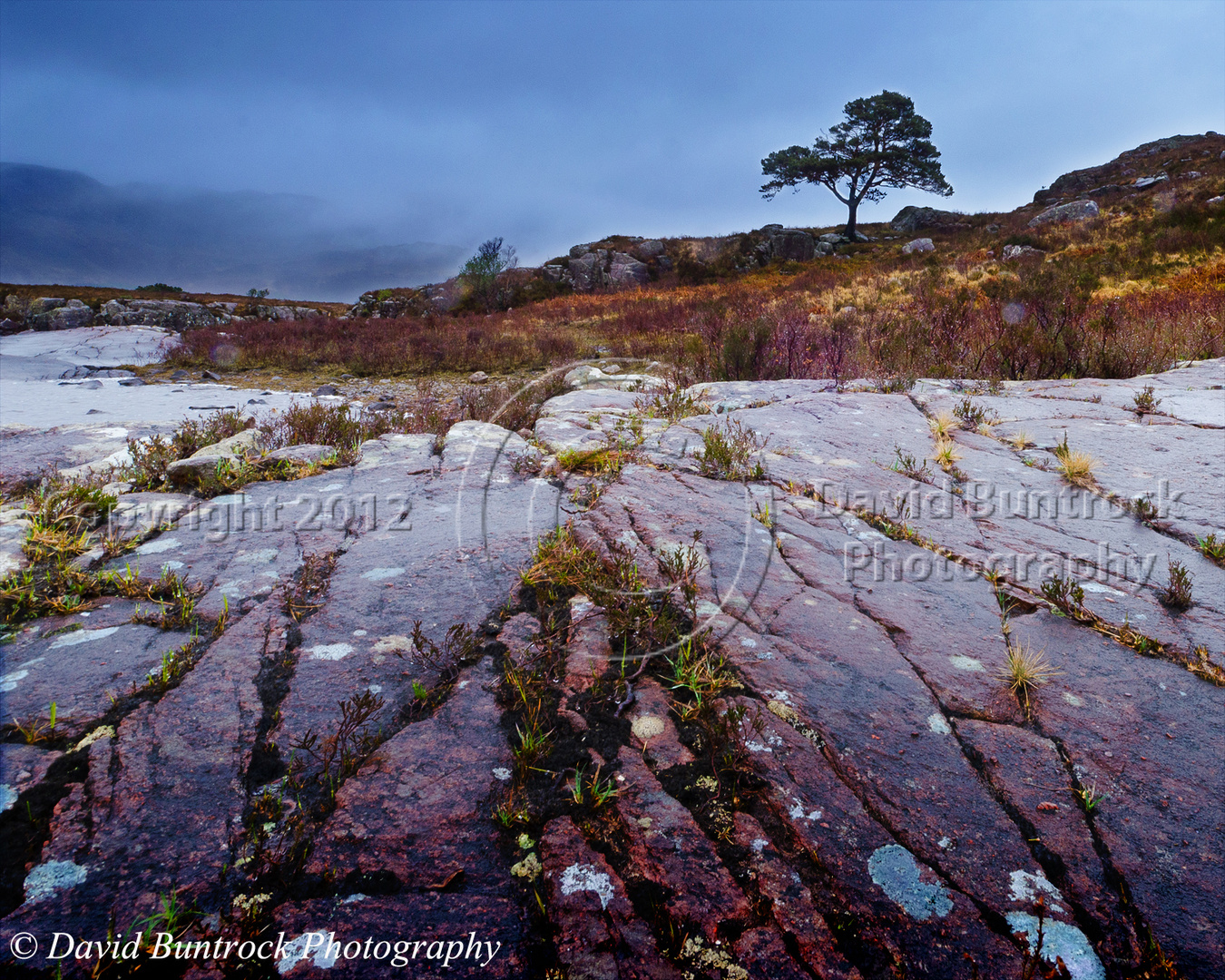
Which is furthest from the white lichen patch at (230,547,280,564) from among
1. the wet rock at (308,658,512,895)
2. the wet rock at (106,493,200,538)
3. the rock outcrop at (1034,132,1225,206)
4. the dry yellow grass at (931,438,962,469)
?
the rock outcrop at (1034,132,1225,206)

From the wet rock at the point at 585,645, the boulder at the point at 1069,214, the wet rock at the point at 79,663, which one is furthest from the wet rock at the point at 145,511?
the boulder at the point at 1069,214

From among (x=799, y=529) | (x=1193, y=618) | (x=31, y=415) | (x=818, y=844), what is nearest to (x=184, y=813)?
(x=818, y=844)

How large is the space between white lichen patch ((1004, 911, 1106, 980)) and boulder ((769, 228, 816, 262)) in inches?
1323

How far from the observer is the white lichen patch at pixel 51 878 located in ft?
3.37

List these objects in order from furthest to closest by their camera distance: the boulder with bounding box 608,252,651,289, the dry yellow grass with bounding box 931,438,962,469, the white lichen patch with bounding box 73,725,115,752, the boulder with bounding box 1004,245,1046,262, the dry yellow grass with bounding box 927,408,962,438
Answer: the boulder with bounding box 608,252,651,289 → the boulder with bounding box 1004,245,1046,262 → the dry yellow grass with bounding box 927,408,962,438 → the dry yellow grass with bounding box 931,438,962,469 → the white lichen patch with bounding box 73,725,115,752

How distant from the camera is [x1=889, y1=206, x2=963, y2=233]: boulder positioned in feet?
120

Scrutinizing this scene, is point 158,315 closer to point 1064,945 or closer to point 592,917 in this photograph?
point 592,917

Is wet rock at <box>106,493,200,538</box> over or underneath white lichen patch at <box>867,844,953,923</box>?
over

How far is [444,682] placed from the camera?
1653 mm

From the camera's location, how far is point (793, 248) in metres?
30.7

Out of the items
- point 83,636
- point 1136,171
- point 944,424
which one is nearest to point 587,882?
point 83,636

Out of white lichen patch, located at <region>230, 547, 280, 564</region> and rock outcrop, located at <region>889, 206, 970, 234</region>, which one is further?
rock outcrop, located at <region>889, 206, 970, 234</region>

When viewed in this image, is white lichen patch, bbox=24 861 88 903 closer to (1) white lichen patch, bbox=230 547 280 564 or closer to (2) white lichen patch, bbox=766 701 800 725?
(1) white lichen patch, bbox=230 547 280 564

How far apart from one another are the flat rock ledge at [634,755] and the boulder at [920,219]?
139 feet
